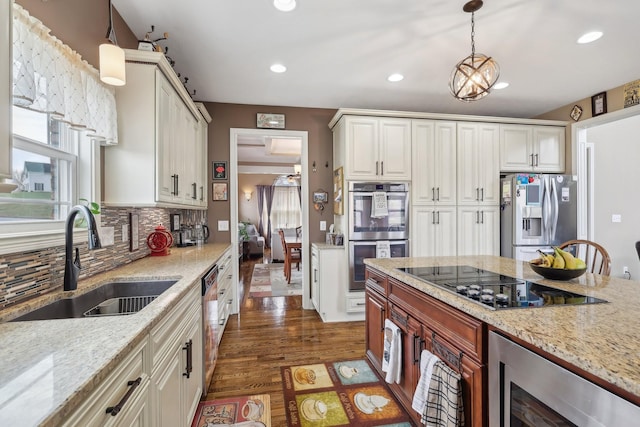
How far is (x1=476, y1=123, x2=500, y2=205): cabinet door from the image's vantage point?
12.0 ft

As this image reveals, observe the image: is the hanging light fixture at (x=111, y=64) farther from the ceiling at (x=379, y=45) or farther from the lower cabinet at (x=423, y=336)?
the lower cabinet at (x=423, y=336)

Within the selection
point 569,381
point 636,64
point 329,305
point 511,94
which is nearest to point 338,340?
point 329,305

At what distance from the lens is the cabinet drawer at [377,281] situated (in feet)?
6.65

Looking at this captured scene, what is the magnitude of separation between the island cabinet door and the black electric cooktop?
0.25 metres

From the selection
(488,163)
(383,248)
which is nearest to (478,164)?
(488,163)

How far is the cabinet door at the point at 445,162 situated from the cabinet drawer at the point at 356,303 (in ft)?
4.94

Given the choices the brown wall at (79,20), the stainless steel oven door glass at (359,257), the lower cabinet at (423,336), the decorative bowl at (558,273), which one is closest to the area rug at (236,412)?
the lower cabinet at (423,336)

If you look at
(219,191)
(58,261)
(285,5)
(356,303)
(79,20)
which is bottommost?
(356,303)

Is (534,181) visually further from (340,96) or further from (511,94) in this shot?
(340,96)

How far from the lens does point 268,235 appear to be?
9977mm

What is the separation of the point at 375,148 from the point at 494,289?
2.33 metres

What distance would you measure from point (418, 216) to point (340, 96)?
171 cm

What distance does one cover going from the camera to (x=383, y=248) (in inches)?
135

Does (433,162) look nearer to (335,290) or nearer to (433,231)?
(433,231)
